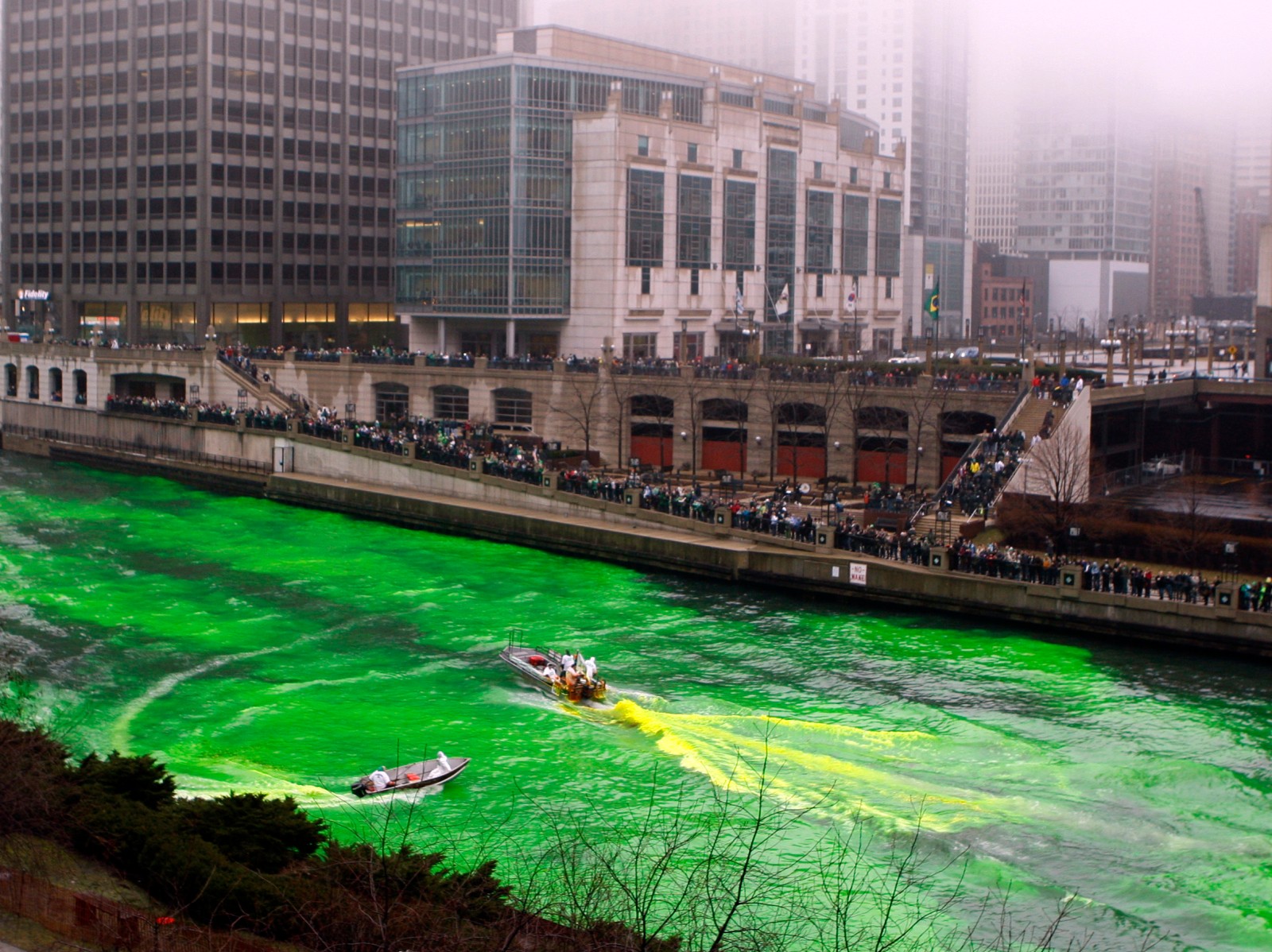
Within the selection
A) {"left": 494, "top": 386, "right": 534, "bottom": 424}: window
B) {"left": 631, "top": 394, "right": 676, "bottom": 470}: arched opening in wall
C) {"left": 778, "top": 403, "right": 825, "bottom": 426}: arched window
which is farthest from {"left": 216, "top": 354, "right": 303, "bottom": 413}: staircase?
{"left": 778, "top": 403, "right": 825, "bottom": 426}: arched window

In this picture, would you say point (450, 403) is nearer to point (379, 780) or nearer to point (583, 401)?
point (583, 401)

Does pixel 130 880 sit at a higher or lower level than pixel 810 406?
lower

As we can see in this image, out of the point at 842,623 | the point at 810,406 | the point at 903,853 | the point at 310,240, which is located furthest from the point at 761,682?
the point at 310,240

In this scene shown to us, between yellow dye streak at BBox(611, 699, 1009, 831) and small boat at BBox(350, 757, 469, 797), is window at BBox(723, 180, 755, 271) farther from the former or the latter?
small boat at BBox(350, 757, 469, 797)

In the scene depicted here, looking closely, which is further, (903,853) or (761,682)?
(761,682)

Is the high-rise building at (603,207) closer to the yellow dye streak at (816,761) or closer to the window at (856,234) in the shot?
the window at (856,234)

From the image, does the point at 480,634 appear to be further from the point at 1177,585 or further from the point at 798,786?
the point at 1177,585
